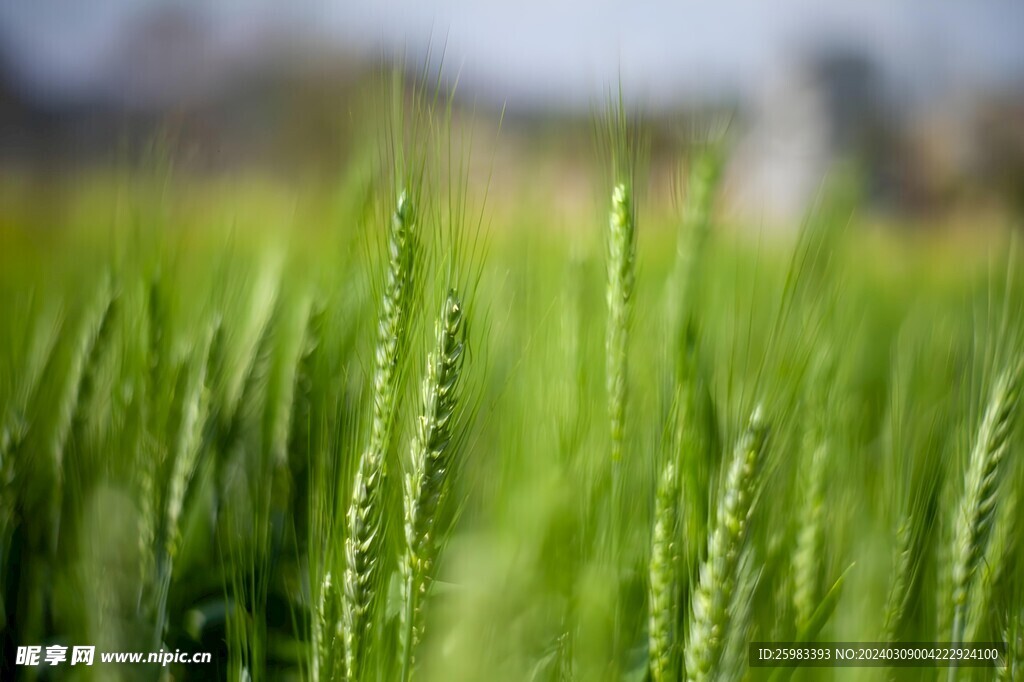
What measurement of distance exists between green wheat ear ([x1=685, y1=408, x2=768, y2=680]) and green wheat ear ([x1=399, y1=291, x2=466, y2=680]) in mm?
126

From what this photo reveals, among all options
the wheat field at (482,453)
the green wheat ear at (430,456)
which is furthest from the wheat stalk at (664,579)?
the green wheat ear at (430,456)

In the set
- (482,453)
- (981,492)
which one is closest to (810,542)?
(981,492)

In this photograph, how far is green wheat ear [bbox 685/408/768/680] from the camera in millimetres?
291

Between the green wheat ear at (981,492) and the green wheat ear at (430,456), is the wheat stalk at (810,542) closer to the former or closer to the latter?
the green wheat ear at (981,492)

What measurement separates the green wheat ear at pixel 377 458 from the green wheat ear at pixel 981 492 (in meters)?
0.33

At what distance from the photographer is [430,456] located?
30 cm

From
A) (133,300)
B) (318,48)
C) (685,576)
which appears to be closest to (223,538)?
(133,300)

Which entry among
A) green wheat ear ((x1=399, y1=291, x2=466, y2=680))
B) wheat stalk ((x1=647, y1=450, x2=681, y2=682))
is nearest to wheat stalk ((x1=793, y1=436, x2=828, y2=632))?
wheat stalk ((x1=647, y1=450, x2=681, y2=682))

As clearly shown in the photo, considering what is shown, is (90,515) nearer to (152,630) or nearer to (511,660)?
(152,630)

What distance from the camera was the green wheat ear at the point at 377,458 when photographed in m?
0.28

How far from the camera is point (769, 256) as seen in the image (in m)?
0.66

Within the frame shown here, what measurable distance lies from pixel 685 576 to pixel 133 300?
422 millimetres

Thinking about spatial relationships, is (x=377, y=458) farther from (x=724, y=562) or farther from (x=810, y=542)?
(x=810, y=542)

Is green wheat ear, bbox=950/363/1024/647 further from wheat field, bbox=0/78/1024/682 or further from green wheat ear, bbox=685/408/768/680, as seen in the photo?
green wheat ear, bbox=685/408/768/680
